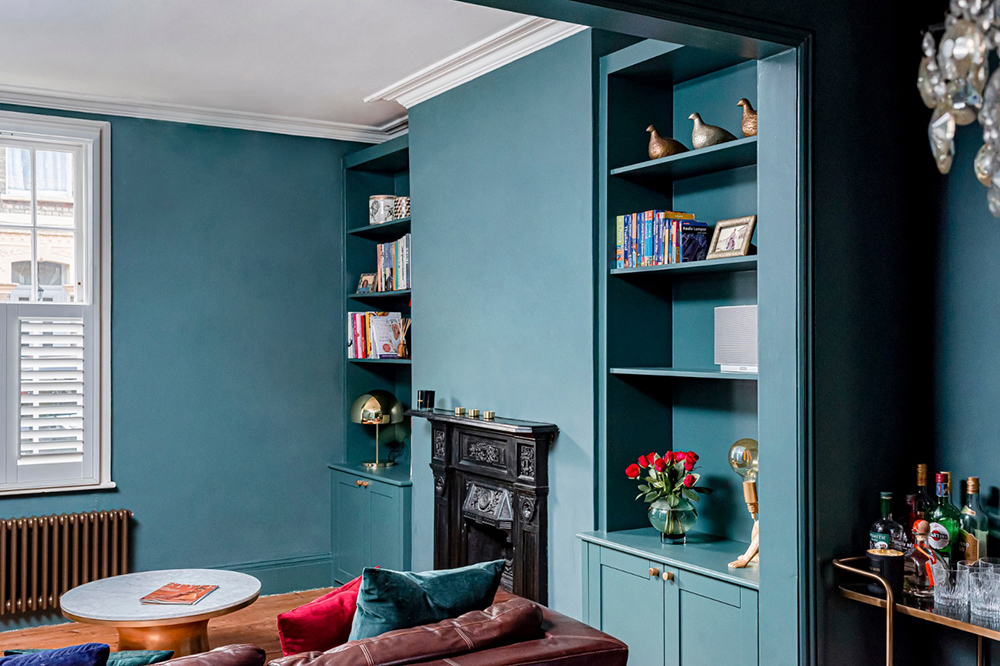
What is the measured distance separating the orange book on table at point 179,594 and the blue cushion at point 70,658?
162 cm

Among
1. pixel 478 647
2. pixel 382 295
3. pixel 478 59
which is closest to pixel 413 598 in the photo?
pixel 478 647

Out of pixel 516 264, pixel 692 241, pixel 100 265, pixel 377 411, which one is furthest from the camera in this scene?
pixel 377 411

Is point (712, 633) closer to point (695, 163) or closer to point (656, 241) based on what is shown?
point (656, 241)

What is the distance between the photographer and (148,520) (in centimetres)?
529

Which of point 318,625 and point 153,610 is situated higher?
point 318,625

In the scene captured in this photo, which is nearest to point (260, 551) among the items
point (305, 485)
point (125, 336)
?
point (305, 485)

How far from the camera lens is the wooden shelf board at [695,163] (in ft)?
10.5

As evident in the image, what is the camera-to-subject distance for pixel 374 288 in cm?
571

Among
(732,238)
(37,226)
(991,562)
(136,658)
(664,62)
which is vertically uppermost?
(664,62)

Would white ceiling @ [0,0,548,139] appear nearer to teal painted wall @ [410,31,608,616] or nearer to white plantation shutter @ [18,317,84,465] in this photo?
teal painted wall @ [410,31,608,616]

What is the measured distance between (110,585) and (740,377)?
9.19ft

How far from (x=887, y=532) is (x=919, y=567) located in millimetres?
136

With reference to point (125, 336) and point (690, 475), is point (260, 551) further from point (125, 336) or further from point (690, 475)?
point (690, 475)

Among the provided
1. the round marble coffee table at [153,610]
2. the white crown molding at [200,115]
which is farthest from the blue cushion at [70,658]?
the white crown molding at [200,115]
